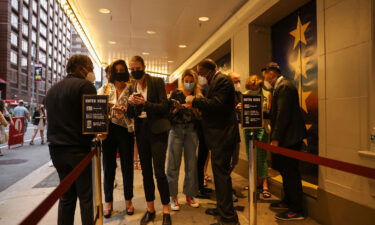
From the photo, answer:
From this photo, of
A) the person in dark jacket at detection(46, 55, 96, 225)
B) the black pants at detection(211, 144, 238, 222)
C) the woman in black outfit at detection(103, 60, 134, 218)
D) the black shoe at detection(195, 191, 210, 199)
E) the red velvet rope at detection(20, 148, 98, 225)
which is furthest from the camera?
the black shoe at detection(195, 191, 210, 199)

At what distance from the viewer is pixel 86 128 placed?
218 cm

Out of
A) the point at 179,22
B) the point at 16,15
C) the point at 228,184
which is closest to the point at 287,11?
the point at 179,22

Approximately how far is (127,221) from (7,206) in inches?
73.2

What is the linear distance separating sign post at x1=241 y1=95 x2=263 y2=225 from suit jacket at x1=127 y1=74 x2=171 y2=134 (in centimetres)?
85

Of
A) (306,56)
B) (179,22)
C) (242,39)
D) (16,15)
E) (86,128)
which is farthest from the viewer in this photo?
(16,15)

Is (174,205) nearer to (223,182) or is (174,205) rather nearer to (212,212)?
(212,212)

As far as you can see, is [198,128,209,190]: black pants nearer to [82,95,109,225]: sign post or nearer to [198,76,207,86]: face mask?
[198,76,207,86]: face mask


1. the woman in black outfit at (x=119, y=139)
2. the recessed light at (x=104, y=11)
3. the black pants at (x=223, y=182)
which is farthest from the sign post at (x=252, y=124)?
the recessed light at (x=104, y=11)

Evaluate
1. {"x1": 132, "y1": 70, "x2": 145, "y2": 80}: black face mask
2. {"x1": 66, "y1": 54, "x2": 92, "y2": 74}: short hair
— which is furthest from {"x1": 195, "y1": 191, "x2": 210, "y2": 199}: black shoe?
{"x1": 66, "y1": 54, "x2": 92, "y2": 74}: short hair

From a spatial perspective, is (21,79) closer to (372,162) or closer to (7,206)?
(7,206)

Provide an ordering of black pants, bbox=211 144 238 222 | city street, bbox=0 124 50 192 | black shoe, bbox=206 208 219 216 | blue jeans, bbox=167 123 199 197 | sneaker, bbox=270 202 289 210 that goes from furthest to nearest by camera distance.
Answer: city street, bbox=0 124 50 192 < sneaker, bbox=270 202 289 210 < blue jeans, bbox=167 123 199 197 < black shoe, bbox=206 208 219 216 < black pants, bbox=211 144 238 222

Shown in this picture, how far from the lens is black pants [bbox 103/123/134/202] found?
3045 millimetres

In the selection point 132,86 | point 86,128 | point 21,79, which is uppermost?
point 21,79

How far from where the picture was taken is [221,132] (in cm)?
287
